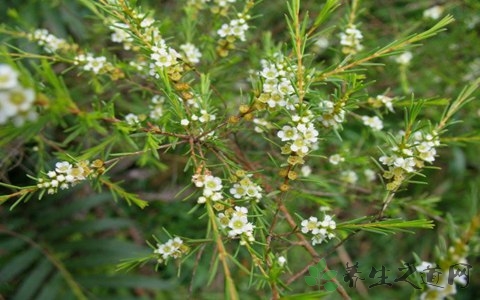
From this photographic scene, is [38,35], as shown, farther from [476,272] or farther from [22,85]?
[476,272]

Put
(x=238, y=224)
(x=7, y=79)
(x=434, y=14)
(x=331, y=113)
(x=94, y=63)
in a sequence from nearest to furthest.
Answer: (x=7, y=79) < (x=238, y=224) < (x=331, y=113) < (x=94, y=63) < (x=434, y=14)

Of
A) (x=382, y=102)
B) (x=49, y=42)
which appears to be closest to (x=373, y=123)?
(x=382, y=102)

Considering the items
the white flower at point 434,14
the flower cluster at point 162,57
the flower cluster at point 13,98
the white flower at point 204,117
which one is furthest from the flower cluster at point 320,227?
the white flower at point 434,14

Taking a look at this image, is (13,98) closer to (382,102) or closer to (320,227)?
(320,227)

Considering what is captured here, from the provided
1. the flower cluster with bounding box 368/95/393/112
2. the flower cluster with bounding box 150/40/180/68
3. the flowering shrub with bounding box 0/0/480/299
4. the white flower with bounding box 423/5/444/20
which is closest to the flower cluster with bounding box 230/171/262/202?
the flowering shrub with bounding box 0/0/480/299

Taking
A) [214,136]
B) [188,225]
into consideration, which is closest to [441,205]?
[188,225]

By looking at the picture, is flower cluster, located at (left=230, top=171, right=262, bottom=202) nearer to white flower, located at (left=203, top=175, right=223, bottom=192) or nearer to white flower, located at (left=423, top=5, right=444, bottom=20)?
white flower, located at (left=203, top=175, right=223, bottom=192)
